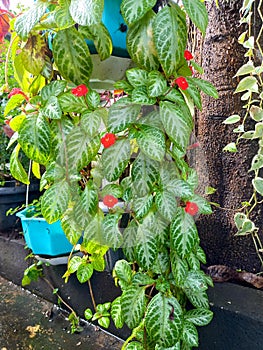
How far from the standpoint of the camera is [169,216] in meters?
0.71

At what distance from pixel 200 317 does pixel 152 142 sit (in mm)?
460

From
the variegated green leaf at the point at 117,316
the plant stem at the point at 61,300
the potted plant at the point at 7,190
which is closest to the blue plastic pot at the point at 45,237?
the plant stem at the point at 61,300

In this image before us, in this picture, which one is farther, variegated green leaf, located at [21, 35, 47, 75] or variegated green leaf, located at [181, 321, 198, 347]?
variegated green leaf, located at [181, 321, 198, 347]

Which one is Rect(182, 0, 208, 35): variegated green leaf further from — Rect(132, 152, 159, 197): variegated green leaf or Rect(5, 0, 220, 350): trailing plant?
Rect(132, 152, 159, 197): variegated green leaf

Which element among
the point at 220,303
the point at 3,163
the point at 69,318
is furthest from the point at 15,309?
the point at 220,303

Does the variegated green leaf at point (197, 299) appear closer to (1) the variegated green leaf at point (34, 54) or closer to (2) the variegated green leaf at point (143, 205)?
(2) the variegated green leaf at point (143, 205)

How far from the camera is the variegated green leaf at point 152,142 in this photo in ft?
2.09

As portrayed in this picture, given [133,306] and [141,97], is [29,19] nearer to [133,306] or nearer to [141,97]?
[141,97]

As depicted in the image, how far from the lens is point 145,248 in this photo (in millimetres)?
725

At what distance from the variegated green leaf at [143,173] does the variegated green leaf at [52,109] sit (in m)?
0.17

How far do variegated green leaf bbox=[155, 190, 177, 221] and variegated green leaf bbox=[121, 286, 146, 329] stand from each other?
0.20m

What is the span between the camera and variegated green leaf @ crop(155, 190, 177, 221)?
70 cm

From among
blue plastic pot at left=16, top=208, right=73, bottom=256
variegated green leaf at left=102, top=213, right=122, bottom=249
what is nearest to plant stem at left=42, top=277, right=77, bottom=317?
blue plastic pot at left=16, top=208, right=73, bottom=256

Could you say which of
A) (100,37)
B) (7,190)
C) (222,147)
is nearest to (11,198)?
(7,190)
